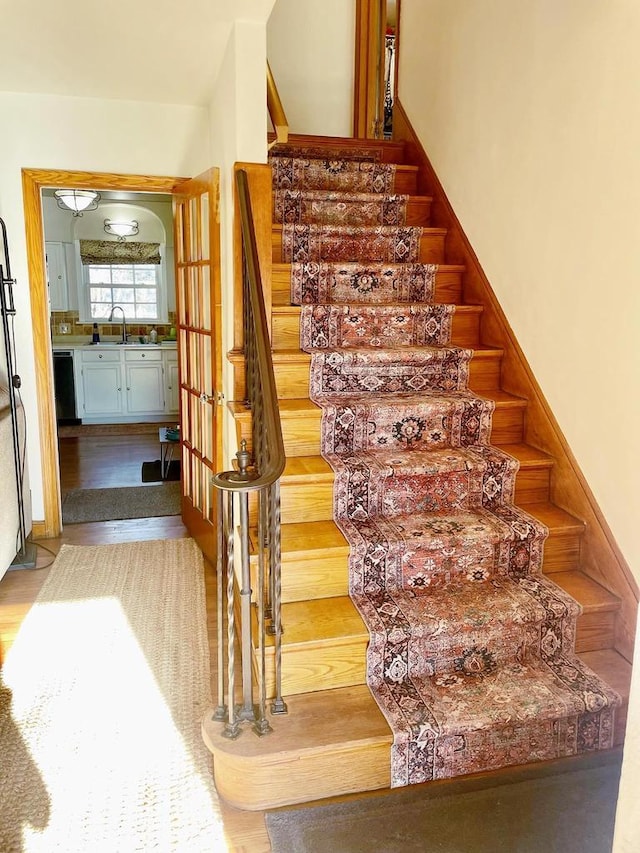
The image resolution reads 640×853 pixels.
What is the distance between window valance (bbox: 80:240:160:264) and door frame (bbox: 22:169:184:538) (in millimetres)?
4332

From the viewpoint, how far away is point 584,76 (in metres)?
2.28

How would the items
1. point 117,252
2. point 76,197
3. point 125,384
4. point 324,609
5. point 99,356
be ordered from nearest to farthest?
point 324,609, point 76,197, point 99,356, point 125,384, point 117,252

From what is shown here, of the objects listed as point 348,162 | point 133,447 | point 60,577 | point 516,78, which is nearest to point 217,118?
point 348,162

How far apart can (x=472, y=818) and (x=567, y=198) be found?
2.10m

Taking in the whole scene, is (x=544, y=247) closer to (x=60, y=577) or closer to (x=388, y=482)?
(x=388, y=482)

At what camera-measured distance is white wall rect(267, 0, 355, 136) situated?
497 cm

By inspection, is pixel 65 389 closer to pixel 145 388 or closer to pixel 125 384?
pixel 125 384

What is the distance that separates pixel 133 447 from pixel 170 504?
6.31ft

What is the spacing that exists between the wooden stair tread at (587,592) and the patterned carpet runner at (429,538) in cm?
6

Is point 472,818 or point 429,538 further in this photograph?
point 429,538

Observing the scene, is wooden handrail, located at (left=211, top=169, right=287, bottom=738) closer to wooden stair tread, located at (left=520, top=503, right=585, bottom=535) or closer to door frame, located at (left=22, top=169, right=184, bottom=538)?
wooden stair tread, located at (left=520, top=503, right=585, bottom=535)

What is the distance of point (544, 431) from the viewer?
8.60ft

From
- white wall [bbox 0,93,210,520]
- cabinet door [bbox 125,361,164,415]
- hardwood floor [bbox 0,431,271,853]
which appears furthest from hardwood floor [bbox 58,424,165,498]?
white wall [bbox 0,93,210,520]

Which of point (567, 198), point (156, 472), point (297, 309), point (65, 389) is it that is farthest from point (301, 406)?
point (65, 389)
